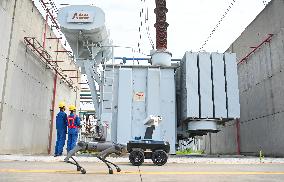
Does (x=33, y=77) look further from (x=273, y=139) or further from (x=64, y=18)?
(x=273, y=139)

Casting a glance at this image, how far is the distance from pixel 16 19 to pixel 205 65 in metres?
7.77

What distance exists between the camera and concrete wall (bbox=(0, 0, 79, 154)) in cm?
1030

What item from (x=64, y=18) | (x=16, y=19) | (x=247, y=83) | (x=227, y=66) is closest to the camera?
(x=16, y=19)

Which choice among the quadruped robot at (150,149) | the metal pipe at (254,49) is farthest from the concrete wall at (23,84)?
the metal pipe at (254,49)

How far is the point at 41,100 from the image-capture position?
14586mm

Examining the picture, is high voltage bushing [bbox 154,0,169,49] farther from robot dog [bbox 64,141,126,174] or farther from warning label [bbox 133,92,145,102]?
robot dog [bbox 64,141,126,174]

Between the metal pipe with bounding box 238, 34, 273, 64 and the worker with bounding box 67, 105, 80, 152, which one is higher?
the metal pipe with bounding box 238, 34, 273, 64

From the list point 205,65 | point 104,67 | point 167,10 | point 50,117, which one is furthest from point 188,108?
point 50,117

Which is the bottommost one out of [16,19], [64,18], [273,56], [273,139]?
[273,139]

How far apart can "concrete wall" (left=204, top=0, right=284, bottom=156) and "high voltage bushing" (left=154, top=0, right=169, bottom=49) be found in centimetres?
468

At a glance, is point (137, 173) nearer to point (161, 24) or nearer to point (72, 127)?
point (72, 127)

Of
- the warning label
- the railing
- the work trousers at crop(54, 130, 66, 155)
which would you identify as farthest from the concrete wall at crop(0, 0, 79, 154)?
the warning label

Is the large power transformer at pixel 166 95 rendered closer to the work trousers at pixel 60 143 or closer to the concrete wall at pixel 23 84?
the work trousers at pixel 60 143

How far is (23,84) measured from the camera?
12.1 meters
